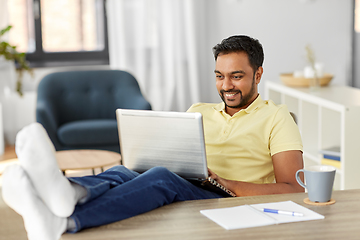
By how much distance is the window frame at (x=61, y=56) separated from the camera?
15.9 ft

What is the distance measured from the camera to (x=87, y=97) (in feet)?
13.1

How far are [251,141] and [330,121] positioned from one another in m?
1.43

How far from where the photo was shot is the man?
1.02 metres

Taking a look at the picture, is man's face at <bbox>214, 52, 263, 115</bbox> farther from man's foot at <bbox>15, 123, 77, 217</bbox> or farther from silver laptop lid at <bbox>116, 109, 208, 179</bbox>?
man's foot at <bbox>15, 123, 77, 217</bbox>

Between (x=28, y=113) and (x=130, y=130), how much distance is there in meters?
3.45

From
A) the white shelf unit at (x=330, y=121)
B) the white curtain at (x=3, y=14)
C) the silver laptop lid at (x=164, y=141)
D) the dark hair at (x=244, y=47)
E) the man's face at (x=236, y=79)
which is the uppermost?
the white curtain at (x=3, y=14)

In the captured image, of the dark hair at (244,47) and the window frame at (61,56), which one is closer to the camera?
the dark hair at (244,47)

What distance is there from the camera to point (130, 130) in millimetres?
1471

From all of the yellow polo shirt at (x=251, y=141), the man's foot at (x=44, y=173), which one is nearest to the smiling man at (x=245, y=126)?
the yellow polo shirt at (x=251, y=141)

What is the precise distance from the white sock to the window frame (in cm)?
404

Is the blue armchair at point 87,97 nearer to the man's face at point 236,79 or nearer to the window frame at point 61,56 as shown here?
the window frame at point 61,56

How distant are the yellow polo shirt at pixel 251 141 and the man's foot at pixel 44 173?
765 mm

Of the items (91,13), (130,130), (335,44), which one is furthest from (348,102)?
(91,13)

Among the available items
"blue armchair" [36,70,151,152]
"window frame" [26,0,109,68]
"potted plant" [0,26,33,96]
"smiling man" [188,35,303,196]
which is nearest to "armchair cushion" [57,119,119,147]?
"blue armchair" [36,70,151,152]
